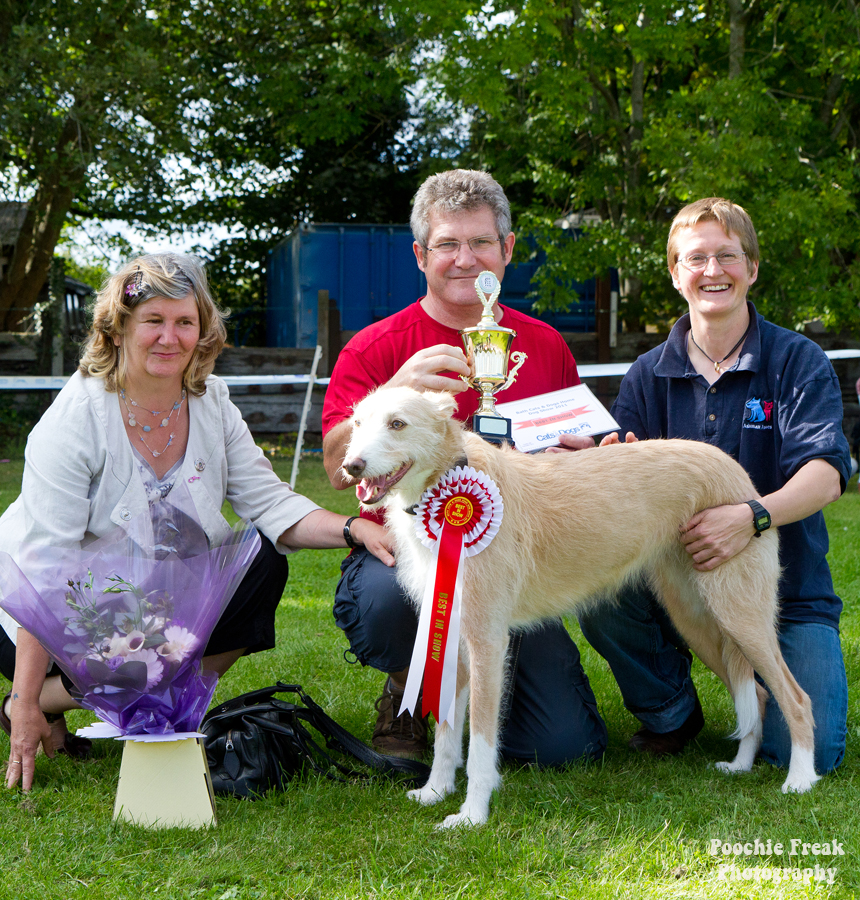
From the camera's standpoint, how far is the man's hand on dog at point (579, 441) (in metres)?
3.19

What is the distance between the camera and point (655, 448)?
3.03 m

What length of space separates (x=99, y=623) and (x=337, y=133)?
14.1 m

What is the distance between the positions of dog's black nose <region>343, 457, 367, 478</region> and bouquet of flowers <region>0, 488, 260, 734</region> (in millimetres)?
577

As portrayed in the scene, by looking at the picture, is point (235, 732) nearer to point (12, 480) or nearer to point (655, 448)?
point (655, 448)

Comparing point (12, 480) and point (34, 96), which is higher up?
point (34, 96)

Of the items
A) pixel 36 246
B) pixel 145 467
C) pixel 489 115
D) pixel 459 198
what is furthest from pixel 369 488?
pixel 36 246

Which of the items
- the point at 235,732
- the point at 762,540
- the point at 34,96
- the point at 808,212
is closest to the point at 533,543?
the point at 762,540

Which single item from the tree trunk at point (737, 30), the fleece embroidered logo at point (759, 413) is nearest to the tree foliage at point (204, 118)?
the tree trunk at point (737, 30)

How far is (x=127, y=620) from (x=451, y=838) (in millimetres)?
1148

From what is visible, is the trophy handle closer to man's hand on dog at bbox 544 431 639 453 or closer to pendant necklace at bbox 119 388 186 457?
man's hand on dog at bbox 544 431 639 453

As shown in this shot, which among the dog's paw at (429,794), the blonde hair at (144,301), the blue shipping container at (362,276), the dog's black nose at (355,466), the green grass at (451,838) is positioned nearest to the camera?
the green grass at (451,838)

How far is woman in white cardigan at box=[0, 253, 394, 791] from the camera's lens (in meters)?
2.90

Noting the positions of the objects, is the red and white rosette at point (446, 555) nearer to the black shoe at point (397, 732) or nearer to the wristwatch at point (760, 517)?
the black shoe at point (397, 732)

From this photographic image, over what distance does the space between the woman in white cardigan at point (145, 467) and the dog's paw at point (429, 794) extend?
80cm
